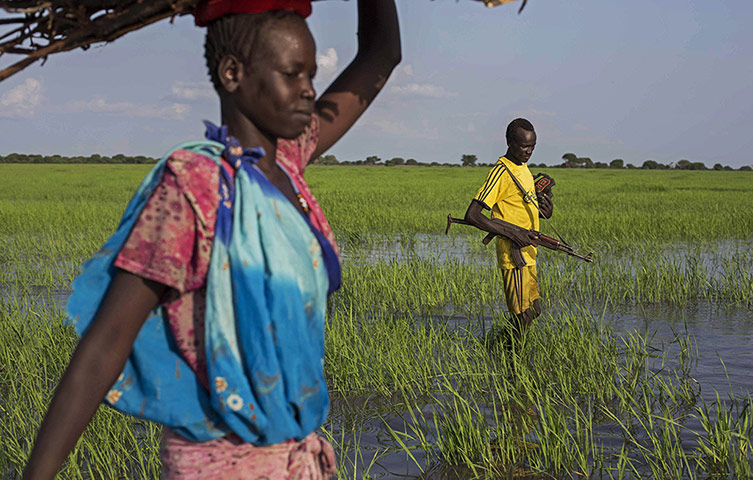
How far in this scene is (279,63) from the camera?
1.07 metres

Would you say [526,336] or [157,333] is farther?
[526,336]

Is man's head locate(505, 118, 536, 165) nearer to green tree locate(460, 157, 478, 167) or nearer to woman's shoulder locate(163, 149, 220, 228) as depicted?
woman's shoulder locate(163, 149, 220, 228)

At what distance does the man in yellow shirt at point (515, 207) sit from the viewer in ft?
13.5

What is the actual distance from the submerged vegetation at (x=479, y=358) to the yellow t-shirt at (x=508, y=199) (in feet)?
1.64

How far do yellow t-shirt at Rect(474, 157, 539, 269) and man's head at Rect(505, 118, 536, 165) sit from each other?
5 centimetres

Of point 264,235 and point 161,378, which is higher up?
point 264,235

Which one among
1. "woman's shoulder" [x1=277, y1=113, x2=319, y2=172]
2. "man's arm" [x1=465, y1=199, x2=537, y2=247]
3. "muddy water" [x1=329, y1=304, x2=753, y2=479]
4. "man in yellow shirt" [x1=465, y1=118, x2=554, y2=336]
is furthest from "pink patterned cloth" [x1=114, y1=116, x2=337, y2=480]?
"man in yellow shirt" [x1=465, y1=118, x2=554, y2=336]

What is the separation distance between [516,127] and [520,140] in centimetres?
8

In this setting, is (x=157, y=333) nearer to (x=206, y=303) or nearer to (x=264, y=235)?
(x=206, y=303)

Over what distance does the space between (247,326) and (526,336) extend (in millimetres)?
3533

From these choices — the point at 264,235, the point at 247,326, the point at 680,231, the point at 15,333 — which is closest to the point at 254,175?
the point at 264,235

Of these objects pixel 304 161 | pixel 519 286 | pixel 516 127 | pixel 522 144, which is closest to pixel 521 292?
pixel 519 286

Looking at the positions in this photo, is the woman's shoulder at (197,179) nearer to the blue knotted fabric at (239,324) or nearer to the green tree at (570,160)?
the blue knotted fabric at (239,324)

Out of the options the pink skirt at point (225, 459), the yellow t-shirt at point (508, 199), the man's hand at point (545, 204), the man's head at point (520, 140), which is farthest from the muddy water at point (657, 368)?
the pink skirt at point (225, 459)
